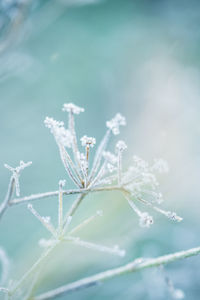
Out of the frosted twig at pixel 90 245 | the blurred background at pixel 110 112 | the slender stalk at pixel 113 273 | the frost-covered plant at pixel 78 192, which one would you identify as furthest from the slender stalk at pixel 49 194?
the blurred background at pixel 110 112

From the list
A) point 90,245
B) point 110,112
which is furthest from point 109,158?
point 110,112

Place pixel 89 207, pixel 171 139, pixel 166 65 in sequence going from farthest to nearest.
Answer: pixel 166 65, pixel 171 139, pixel 89 207

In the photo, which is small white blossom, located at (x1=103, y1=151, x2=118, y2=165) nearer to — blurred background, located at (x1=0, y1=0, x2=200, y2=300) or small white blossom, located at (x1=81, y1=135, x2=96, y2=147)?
small white blossom, located at (x1=81, y1=135, x2=96, y2=147)

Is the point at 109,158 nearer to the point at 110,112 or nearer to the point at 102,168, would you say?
the point at 102,168

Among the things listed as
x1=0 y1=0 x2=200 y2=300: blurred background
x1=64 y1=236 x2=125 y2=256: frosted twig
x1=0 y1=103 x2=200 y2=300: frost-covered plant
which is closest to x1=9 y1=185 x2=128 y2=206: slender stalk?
x1=0 y1=103 x2=200 y2=300: frost-covered plant

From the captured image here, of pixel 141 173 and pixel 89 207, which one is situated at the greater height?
pixel 89 207

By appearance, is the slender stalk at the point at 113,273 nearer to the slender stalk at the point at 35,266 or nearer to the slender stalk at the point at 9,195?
the slender stalk at the point at 35,266

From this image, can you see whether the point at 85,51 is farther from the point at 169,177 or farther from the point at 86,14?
the point at 169,177

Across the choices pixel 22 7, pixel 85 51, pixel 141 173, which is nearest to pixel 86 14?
pixel 85 51
